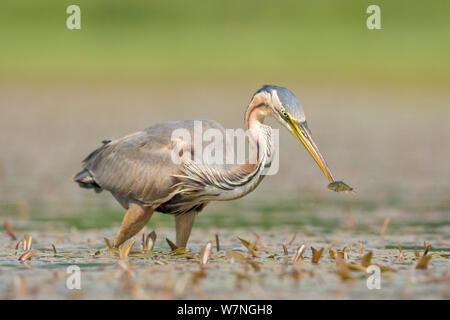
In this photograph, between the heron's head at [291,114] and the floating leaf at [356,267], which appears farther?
the heron's head at [291,114]

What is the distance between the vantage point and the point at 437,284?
23.4 ft

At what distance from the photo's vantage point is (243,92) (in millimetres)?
23719

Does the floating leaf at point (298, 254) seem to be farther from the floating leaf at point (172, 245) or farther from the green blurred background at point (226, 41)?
the green blurred background at point (226, 41)

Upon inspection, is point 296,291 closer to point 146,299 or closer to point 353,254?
point 146,299

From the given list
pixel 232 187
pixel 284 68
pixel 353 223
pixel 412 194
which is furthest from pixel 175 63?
pixel 232 187

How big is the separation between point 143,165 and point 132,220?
57 cm

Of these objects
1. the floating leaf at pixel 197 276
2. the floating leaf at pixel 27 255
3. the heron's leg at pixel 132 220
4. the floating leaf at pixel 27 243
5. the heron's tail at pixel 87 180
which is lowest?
the floating leaf at pixel 197 276

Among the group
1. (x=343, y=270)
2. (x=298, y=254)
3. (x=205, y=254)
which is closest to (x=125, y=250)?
(x=205, y=254)

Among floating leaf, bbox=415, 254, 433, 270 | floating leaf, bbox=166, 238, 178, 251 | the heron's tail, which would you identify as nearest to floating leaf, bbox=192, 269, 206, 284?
floating leaf, bbox=166, 238, 178, 251

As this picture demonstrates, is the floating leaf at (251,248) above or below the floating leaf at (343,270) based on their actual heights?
above

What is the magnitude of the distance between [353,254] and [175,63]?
58.3 ft

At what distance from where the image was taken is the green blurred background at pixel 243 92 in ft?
40.7

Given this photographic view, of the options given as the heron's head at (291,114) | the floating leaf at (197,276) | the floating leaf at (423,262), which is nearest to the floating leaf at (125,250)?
the floating leaf at (197,276)
